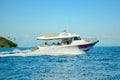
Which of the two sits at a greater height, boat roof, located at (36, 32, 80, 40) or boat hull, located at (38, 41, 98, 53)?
boat roof, located at (36, 32, 80, 40)

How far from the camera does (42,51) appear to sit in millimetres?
52688

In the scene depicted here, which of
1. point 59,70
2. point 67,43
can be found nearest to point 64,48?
point 67,43

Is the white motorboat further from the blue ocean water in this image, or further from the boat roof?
the blue ocean water

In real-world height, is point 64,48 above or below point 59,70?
above

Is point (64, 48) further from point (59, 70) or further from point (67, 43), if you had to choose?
point (59, 70)

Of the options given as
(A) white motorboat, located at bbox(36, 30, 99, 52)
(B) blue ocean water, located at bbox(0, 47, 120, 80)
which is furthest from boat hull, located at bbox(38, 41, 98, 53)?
(B) blue ocean water, located at bbox(0, 47, 120, 80)

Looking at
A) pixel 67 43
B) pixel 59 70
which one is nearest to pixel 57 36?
pixel 67 43

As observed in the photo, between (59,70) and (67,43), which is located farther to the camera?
(67,43)

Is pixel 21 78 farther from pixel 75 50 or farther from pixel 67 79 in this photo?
pixel 75 50

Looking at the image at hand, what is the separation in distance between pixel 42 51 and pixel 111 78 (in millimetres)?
31386

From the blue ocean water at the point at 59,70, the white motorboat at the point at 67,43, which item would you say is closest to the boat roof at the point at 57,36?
the white motorboat at the point at 67,43

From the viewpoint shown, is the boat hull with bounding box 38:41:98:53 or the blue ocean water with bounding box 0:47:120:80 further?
the boat hull with bounding box 38:41:98:53

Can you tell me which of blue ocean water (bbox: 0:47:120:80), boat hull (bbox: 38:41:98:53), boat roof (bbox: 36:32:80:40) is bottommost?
blue ocean water (bbox: 0:47:120:80)

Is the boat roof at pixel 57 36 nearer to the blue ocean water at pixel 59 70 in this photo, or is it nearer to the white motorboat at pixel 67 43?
the white motorboat at pixel 67 43
